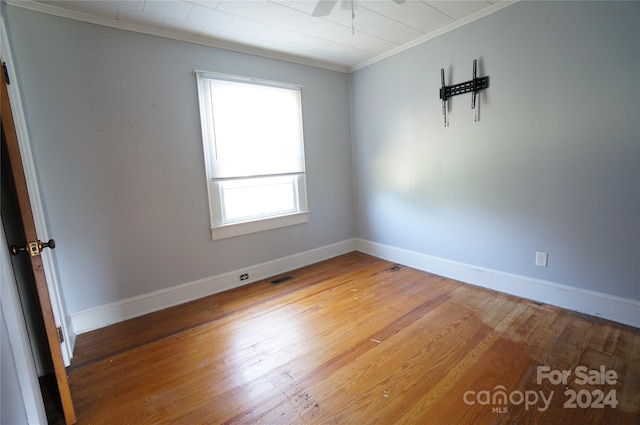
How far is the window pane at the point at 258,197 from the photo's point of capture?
3.06 metres

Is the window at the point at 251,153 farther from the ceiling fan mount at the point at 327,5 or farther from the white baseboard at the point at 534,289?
the white baseboard at the point at 534,289

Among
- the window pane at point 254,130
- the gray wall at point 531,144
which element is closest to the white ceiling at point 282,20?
the gray wall at point 531,144

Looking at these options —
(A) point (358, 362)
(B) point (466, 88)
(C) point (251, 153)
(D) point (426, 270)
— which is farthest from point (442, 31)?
(A) point (358, 362)

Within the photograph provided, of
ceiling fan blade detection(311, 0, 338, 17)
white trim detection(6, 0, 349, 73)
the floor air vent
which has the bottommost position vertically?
the floor air vent

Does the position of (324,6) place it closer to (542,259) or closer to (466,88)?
(466,88)

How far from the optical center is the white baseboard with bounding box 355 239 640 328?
2.08 metres

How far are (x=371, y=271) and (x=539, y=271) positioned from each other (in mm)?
1597

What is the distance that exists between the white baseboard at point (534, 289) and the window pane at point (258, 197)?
1543mm

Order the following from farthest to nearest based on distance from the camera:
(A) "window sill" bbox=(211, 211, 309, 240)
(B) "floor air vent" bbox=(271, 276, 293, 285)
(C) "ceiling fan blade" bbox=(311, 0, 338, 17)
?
(B) "floor air vent" bbox=(271, 276, 293, 285)
(A) "window sill" bbox=(211, 211, 309, 240)
(C) "ceiling fan blade" bbox=(311, 0, 338, 17)

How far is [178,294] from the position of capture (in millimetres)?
2766

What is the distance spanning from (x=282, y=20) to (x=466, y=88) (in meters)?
1.79

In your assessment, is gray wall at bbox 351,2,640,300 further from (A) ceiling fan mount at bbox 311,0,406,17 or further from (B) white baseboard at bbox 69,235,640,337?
(A) ceiling fan mount at bbox 311,0,406,17

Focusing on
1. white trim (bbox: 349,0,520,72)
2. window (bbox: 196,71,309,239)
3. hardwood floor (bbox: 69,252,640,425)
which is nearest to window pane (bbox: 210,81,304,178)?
window (bbox: 196,71,309,239)

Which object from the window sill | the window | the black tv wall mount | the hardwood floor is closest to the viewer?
the hardwood floor
